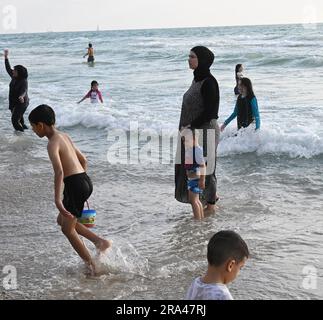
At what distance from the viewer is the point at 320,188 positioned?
24.4ft

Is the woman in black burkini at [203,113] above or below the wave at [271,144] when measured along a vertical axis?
above

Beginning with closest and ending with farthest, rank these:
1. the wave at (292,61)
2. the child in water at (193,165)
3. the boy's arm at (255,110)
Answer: the child in water at (193,165) < the boy's arm at (255,110) < the wave at (292,61)

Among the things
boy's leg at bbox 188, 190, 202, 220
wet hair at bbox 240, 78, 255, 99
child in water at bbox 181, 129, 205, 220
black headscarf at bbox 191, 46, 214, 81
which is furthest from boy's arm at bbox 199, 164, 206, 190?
wet hair at bbox 240, 78, 255, 99

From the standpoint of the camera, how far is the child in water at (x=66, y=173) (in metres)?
4.49

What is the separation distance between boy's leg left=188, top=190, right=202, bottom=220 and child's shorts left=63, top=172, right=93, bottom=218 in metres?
1.69

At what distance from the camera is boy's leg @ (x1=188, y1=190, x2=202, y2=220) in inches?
242

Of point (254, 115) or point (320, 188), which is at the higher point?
point (254, 115)

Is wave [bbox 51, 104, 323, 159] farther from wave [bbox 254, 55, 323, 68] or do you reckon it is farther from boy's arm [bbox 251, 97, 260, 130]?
wave [bbox 254, 55, 323, 68]

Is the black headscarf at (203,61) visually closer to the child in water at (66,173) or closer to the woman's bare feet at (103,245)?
the child in water at (66,173)

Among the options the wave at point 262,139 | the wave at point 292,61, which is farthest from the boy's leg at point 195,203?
the wave at point 292,61

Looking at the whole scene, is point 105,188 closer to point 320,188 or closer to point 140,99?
point 320,188

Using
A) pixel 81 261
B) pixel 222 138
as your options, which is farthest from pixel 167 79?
pixel 81 261
